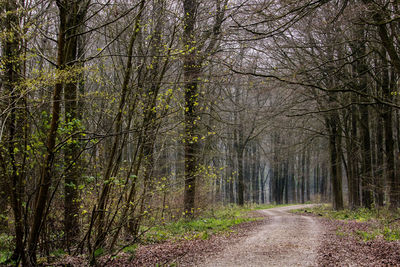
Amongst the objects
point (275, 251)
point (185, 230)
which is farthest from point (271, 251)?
point (185, 230)

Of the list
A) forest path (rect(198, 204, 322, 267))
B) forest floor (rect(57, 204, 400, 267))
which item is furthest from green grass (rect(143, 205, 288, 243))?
forest path (rect(198, 204, 322, 267))

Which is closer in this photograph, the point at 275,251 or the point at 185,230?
the point at 275,251

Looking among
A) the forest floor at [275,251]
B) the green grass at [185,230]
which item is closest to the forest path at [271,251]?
the forest floor at [275,251]

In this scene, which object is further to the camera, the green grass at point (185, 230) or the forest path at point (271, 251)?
the green grass at point (185, 230)

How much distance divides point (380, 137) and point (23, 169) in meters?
16.9

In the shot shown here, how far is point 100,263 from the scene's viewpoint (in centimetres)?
644

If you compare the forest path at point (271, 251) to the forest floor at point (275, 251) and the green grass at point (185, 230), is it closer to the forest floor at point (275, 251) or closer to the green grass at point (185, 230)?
the forest floor at point (275, 251)

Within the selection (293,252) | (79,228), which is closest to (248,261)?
(293,252)

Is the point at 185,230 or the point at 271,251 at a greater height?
the point at 271,251

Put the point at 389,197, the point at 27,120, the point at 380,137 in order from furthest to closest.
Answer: the point at 380,137 → the point at 389,197 → the point at 27,120

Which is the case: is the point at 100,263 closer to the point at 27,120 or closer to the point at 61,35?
the point at 27,120

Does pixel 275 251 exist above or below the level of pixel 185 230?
above

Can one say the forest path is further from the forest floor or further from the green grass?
the green grass

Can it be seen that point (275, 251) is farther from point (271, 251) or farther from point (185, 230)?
point (185, 230)
